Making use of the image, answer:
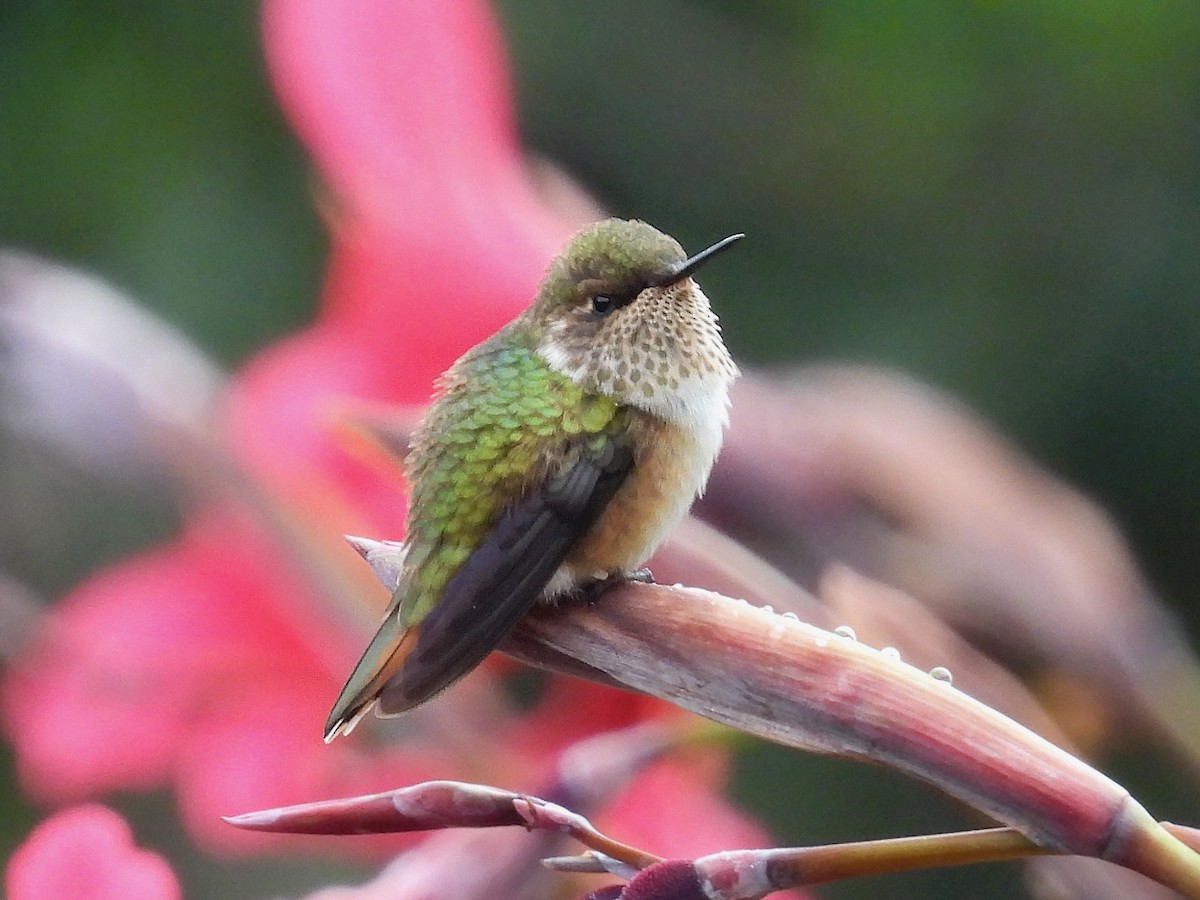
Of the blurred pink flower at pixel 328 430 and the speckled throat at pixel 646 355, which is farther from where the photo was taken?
the blurred pink flower at pixel 328 430

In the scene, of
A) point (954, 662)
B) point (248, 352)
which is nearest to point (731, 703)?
point (954, 662)

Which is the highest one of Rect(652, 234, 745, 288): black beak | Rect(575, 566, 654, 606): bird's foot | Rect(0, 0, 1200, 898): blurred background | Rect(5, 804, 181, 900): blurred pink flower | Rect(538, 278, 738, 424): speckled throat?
Rect(0, 0, 1200, 898): blurred background

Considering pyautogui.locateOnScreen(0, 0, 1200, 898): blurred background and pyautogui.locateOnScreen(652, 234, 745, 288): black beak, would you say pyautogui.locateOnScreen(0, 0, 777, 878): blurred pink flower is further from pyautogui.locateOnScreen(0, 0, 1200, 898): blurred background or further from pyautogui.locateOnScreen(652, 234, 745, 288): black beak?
pyautogui.locateOnScreen(652, 234, 745, 288): black beak

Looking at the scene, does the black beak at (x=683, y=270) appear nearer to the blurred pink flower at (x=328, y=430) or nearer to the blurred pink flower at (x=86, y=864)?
the blurred pink flower at (x=328, y=430)

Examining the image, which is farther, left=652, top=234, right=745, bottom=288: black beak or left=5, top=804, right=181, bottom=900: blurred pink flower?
left=5, top=804, right=181, bottom=900: blurred pink flower

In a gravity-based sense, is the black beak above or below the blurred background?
below

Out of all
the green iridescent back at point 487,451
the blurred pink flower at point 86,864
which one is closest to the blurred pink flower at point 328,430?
the blurred pink flower at point 86,864

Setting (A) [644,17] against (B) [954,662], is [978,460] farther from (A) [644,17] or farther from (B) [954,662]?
(A) [644,17]

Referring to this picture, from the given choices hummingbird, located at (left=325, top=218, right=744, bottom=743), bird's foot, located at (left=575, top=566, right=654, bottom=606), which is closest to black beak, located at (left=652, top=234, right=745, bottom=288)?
hummingbird, located at (left=325, top=218, right=744, bottom=743)
